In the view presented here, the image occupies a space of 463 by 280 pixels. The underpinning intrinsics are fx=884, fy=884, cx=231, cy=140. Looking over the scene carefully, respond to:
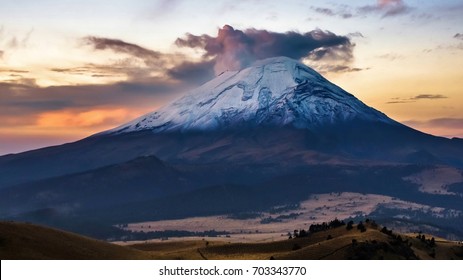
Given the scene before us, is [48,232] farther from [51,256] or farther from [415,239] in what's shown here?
[415,239]

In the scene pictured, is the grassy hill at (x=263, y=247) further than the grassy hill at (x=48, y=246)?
Yes

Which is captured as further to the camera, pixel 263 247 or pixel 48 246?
pixel 263 247

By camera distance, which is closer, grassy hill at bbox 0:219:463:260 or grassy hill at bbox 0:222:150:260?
grassy hill at bbox 0:222:150:260

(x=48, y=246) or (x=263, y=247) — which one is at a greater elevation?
(x=48, y=246)
